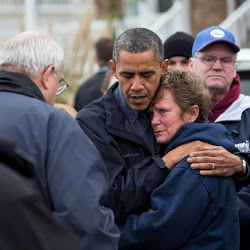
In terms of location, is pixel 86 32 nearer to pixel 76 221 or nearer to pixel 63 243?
pixel 76 221

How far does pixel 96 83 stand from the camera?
7.00m

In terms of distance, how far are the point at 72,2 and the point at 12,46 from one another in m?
18.0

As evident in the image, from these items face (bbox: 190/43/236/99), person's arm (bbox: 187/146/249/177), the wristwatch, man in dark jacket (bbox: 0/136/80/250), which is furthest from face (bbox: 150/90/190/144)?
man in dark jacket (bbox: 0/136/80/250)

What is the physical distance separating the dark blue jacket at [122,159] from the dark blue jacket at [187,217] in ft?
0.21

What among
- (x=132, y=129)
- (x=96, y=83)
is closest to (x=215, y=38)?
(x=132, y=129)

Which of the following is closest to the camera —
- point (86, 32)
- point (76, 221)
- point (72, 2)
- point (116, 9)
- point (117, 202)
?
point (76, 221)

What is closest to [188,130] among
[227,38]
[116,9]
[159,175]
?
[159,175]

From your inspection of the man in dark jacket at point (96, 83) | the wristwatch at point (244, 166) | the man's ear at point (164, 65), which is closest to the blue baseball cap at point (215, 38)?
the man's ear at point (164, 65)

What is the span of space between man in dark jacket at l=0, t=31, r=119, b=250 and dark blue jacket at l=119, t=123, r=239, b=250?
45 centimetres

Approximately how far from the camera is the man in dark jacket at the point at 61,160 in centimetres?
259

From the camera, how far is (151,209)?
3262 mm

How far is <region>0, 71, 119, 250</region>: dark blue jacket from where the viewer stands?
2.59 m

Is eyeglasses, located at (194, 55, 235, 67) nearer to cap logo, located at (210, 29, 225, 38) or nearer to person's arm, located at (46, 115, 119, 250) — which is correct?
cap logo, located at (210, 29, 225, 38)

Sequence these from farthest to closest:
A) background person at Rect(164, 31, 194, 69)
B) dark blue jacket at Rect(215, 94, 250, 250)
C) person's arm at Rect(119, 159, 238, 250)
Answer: background person at Rect(164, 31, 194, 69) → dark blue jacket at Rect(215, 94, 250, 250) → person's arm at Rect(119, 159, 238, 250)
